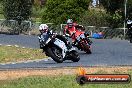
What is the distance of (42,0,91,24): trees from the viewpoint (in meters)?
40.0

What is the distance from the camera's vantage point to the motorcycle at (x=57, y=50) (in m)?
18.4

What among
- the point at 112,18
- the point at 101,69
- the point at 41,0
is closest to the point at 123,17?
the point at 112,18

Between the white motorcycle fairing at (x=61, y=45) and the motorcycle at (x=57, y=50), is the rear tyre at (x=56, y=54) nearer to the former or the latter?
the motorcycle at (x=57, y=50)

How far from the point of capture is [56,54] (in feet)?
62.7

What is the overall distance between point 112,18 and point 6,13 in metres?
11.7

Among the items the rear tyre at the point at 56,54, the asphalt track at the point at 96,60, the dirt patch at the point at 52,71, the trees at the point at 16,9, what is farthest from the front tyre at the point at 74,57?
the trees at the point at 16,9

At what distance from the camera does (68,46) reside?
63.6 ft

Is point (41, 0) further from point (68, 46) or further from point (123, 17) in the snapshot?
point (68, 46)

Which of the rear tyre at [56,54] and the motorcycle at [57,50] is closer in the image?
the motorcycle at [57,50]

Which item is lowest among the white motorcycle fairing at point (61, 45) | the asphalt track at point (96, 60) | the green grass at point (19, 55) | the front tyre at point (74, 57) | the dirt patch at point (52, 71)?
the green grass at point (19, 55)

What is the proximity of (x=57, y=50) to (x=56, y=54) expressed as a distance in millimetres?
169

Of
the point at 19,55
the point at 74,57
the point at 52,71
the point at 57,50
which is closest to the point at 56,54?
the point at 57,50

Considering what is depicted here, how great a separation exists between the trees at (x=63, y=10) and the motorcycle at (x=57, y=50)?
19972mm

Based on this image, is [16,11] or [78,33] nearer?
[78,33]
